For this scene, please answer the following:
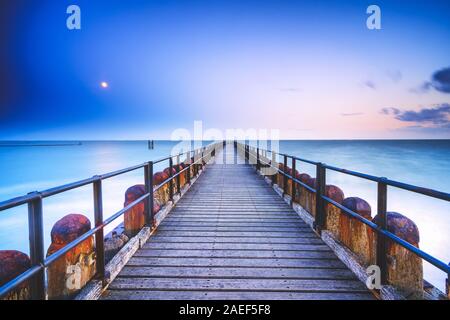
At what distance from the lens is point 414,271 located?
9.26 ft

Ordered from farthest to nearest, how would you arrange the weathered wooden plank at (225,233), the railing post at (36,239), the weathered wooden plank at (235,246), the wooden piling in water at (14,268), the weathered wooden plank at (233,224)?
the weathered wooden plank at (233,224) → the weathered wooden plank at (225,233) → the weathered wooden plank at (235,246) → the wooden piling in water at (14,268) → the railing post at (36,239)

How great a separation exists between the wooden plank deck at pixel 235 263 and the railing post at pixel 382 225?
1.00 feet

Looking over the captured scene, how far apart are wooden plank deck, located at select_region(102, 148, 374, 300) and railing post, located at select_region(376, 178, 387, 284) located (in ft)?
1.00

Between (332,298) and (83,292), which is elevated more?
(83,292)

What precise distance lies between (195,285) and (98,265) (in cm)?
103

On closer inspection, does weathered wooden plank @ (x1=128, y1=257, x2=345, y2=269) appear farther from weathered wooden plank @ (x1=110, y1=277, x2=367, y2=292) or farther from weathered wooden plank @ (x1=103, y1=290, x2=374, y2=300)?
weathered wooden plank @ (x1=103, y1=290, x2=374, y2=300)

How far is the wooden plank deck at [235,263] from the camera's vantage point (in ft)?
9.22

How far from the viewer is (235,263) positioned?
3.44m

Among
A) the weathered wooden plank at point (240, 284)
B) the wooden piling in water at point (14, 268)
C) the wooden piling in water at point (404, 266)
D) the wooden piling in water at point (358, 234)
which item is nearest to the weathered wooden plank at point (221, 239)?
the wooden piling in water at point (358, 234)

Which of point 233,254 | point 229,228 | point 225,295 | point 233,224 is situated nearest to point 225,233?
point 229,228

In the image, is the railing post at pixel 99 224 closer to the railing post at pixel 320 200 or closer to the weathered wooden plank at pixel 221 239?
the weathered wooden plank at pixel 221 239

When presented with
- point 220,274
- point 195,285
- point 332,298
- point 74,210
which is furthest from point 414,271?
point 74,210

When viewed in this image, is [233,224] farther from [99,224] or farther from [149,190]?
[99,224]
